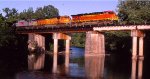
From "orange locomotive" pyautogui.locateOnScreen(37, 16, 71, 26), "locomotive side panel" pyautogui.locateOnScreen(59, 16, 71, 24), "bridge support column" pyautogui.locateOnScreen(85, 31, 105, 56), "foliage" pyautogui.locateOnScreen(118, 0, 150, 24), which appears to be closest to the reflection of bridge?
"bridge support column" pyautogui.locateOnScreen(85, 31, 105, 56)

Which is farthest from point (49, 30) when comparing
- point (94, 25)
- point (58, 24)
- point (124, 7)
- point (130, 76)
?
point (130, 76)

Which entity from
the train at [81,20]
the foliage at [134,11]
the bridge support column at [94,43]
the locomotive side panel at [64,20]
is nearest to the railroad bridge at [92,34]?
the bridge support column at [94,43]

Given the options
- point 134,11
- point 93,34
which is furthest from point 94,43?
point 134,11

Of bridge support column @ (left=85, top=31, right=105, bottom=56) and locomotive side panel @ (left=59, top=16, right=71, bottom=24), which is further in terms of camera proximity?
locomotive side panel @ (left=59, top=16, right=71, bottom=24)

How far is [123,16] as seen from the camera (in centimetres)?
9469

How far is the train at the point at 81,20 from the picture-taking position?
249 feet

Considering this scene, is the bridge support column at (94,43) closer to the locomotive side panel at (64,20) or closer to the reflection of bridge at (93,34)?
the reflection of bridge at (93,34)

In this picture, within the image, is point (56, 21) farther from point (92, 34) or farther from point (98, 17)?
point (92, 34)

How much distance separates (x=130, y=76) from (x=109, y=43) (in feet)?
176

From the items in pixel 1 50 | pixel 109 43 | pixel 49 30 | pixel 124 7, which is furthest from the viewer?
pixel 109 43

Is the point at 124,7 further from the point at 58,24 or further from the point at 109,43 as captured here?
the point at 58,24

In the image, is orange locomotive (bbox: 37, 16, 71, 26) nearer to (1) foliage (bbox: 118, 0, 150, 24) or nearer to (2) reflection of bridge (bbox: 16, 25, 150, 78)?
(2) reflection of bridge (bbox: 16, 25, 150, 78)

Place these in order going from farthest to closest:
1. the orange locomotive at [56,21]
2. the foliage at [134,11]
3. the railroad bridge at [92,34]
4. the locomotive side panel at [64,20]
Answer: the orange locomotive at [56,21], the locomotive side panel at [64,20], the foliage at [134,11], the railroad bridge at [92,34]

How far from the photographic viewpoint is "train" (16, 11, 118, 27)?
75.9 meters
